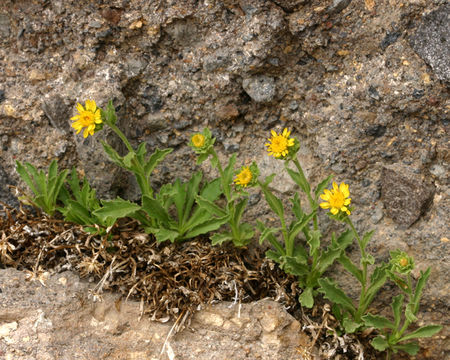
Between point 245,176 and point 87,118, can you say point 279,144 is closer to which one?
point 245,176

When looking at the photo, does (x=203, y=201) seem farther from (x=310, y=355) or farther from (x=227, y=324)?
(x=310, y=355)

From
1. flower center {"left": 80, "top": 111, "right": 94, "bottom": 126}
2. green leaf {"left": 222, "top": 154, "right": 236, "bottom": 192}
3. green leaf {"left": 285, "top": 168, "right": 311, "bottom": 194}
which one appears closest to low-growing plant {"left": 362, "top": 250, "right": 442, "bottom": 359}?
green leaf {"left": 285, "top": 168, "right": 311, "bottom": 194}

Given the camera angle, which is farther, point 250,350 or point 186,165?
point 186,165

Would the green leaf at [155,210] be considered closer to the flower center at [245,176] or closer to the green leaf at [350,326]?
the flower center at [245,176]

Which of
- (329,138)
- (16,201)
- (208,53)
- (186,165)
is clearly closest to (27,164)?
(16,201)

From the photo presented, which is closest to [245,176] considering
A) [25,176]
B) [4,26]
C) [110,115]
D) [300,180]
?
[300,180]

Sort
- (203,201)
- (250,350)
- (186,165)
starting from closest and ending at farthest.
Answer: (250,350)
(203,201)
(186,165)

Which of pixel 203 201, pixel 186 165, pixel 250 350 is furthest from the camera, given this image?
pixel 186 165
